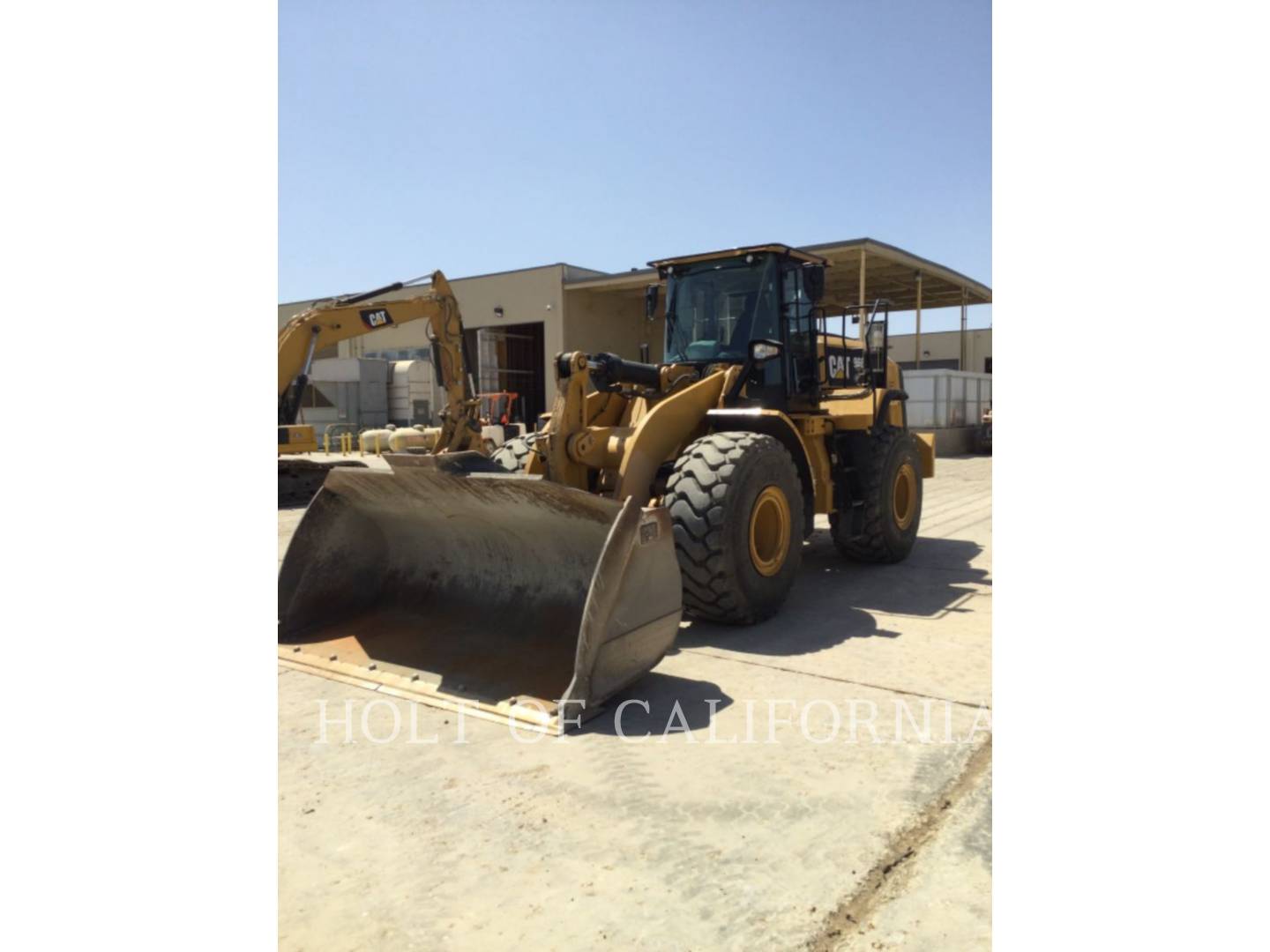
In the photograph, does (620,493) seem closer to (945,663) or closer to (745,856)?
(945,663)

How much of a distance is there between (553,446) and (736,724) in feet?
7.30

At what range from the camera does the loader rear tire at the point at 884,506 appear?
704 centimetres


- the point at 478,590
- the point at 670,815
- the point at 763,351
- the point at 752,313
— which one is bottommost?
the point at 670,815

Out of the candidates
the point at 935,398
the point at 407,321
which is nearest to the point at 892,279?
the point at 935,398

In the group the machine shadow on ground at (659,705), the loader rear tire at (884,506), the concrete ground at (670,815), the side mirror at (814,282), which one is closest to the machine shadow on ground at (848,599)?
the loader rear tire at (884,506)

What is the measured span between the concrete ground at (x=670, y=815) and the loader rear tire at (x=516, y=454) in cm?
218

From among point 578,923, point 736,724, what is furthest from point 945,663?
point 578,923

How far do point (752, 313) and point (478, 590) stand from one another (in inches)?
120

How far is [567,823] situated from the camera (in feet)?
9.29

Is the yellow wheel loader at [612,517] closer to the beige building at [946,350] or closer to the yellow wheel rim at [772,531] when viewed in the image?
the yellow wheel rim at [772,531]

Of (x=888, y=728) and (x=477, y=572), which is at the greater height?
(x=477, y=572)

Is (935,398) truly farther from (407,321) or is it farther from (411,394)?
(411,394)

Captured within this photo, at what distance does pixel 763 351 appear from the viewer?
249 inches

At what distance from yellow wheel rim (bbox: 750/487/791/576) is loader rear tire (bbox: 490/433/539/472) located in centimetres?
172
